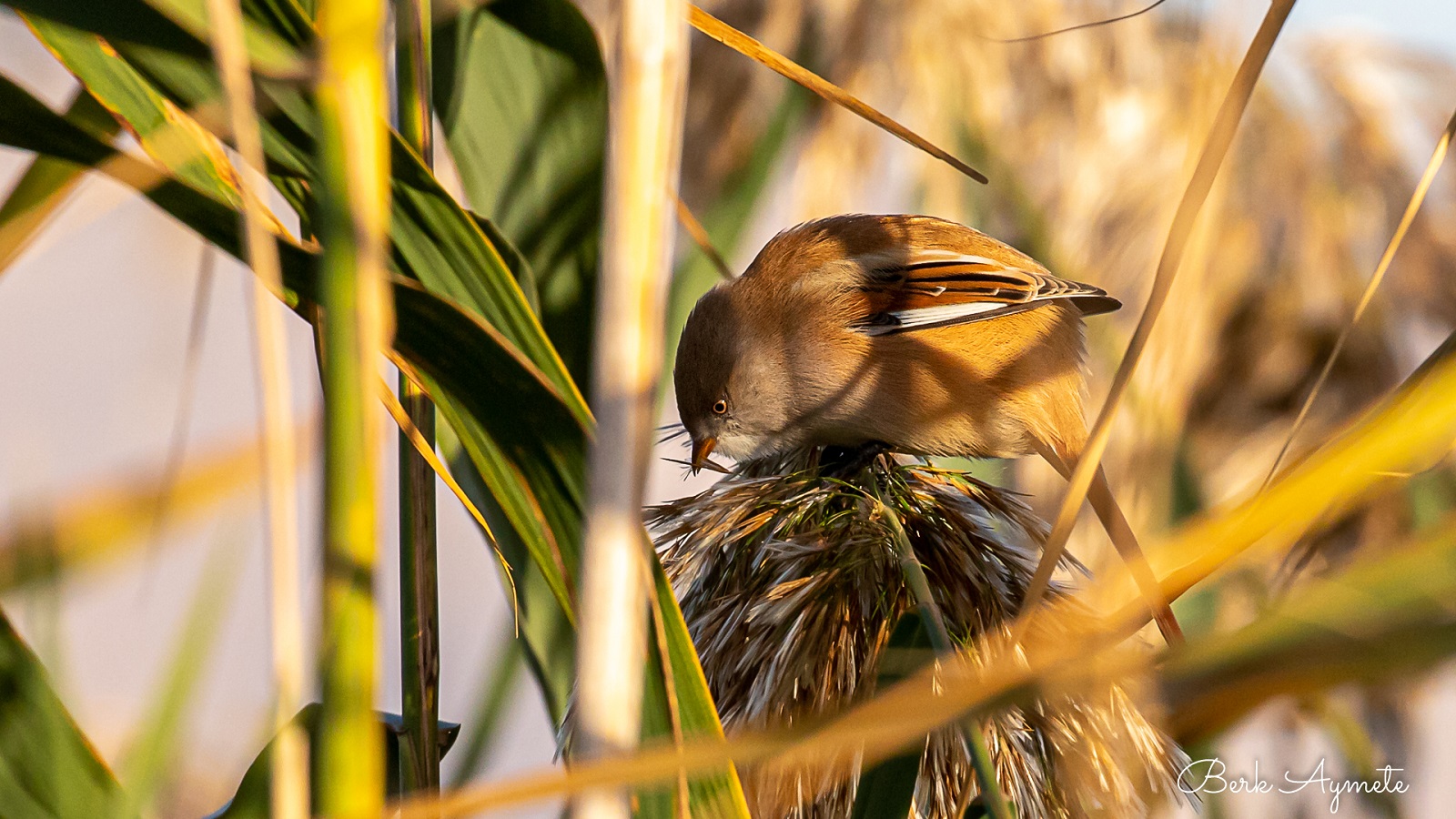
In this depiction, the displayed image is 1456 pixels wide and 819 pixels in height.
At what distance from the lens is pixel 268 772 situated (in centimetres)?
61

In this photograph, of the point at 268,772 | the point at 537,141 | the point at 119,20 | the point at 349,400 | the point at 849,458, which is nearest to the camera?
the point at 349,400

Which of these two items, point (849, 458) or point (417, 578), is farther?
point (849, 458)

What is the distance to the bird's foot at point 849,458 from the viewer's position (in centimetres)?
104

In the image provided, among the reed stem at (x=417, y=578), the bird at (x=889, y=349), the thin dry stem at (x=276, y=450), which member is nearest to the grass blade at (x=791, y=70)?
the reed stem at (x=417, y=578)

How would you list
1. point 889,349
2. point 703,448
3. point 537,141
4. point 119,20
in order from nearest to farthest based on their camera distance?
point 119,20 < point 537,141 < point 703,448 < point 889,349

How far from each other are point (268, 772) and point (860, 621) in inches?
16.5

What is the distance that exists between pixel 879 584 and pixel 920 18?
9.19 ft

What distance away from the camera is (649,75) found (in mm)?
473

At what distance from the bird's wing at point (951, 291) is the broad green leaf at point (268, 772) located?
1058 millimetres

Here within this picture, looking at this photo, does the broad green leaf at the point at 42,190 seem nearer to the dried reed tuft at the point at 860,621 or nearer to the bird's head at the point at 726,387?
the dried reed tuft at the point at 860,621

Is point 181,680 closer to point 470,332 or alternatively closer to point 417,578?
point 417,578

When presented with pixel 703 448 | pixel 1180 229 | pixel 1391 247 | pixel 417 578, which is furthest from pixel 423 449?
pixel 703 448

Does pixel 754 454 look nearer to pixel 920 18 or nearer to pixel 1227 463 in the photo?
pixel 920 18

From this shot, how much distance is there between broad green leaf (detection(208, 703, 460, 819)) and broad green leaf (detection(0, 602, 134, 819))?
0.06 meters
